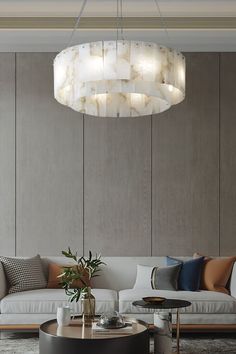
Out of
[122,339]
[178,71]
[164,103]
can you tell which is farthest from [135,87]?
[122,339]

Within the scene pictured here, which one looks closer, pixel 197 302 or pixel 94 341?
pixel 94 341

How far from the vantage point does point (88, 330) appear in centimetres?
404

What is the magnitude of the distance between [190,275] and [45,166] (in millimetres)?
2014

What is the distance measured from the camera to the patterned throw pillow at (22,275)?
17.8 feet

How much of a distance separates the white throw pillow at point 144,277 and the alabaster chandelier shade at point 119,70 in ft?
7.73

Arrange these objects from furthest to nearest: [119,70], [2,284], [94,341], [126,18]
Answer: [126,18] → [2,284] → [94,341] → [119,70]

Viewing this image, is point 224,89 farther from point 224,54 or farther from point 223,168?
point 223,168

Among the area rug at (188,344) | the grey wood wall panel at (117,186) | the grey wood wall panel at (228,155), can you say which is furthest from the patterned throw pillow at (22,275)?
the grey wood wall panel at (228,155)

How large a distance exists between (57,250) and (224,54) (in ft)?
9.56

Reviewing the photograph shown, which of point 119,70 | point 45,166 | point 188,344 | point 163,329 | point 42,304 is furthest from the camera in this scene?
point 45,166

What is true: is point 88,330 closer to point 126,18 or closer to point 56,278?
point 56,278

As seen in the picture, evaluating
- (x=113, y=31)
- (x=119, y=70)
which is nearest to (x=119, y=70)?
(x=119, y=70)

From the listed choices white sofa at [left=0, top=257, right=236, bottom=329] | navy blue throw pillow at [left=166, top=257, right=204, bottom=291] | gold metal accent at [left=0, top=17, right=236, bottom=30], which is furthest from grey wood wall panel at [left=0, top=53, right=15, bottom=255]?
navy blue throw pillow at [left=166, top=257, right=204, bottom=291]

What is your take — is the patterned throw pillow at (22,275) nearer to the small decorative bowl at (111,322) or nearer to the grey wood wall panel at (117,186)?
the grey wood wall panel at (117,186)
